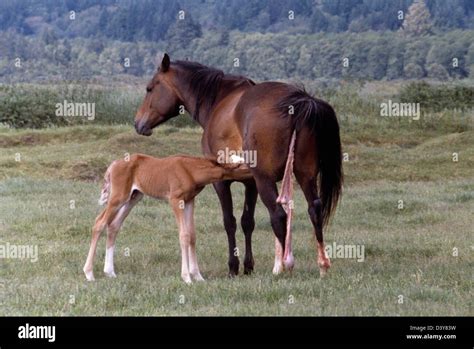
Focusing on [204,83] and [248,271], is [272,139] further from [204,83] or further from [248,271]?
[204,83]

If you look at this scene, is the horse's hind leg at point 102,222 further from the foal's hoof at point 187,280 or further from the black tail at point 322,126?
the black tail at point 322,126

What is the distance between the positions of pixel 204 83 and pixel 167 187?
4.86ft

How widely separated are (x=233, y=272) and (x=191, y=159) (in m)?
1.20

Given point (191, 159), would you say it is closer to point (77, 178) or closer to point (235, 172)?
point (235, 172)

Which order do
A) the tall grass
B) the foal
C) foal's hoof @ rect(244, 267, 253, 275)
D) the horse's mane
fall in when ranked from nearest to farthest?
the foal < foal's hoof @ rect(244, 267, 253, 275) < the horse's mane < the tall grass

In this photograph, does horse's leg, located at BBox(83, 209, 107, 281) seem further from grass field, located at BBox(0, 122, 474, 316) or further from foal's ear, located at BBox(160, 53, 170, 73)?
foal's ear, located at BBox(160, 53, 170, 73)

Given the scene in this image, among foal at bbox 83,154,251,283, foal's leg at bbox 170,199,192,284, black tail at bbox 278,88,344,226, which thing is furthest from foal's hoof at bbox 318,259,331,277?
foal's leg at bbox 170,199,192,284

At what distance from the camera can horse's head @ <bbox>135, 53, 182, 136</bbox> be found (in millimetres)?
9922

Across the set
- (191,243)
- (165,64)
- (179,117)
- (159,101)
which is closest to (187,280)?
(191,243)

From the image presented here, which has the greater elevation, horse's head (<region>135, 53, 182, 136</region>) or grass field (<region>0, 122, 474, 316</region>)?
horse's head (<region>135, 53, 182, 136</region>)

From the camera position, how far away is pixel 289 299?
7.29 metres

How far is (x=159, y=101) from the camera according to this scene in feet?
32.9

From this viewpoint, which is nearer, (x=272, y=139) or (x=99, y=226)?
(x=272, y=139)

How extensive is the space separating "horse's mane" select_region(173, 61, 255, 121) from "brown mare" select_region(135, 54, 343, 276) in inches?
0.4
